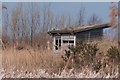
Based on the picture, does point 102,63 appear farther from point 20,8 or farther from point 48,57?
point 20,8

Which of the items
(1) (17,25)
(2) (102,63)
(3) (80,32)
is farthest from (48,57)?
(1) (17,25)

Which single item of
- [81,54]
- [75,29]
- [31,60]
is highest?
[75,29]

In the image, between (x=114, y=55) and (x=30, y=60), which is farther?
(x=30, y=60)

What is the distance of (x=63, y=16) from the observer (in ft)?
74.9

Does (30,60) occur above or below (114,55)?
below

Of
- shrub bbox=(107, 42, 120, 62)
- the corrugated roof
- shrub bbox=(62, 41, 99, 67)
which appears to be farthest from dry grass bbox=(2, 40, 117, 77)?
the corrugated roof

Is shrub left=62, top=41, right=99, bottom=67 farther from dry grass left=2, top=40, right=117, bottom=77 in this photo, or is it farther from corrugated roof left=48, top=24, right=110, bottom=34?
corrugated roof left=48, top=24, right=110, bottom=34

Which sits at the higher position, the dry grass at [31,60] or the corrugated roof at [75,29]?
the corrugated roof at [75,29]

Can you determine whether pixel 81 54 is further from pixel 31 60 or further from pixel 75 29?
pixel 75 29

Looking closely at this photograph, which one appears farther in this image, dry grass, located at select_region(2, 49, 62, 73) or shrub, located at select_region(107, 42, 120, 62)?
dry grass, located at select_region(2, 49, 62, 73)

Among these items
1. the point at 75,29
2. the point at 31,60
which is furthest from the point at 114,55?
the point at 75,29

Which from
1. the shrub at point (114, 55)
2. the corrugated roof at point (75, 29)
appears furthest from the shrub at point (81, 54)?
the corrugated roof at point (75, 29)

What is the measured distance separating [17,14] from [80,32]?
16.8ft

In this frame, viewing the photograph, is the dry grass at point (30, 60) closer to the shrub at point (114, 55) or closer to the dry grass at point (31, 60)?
the dry grass at point (31, 60)
